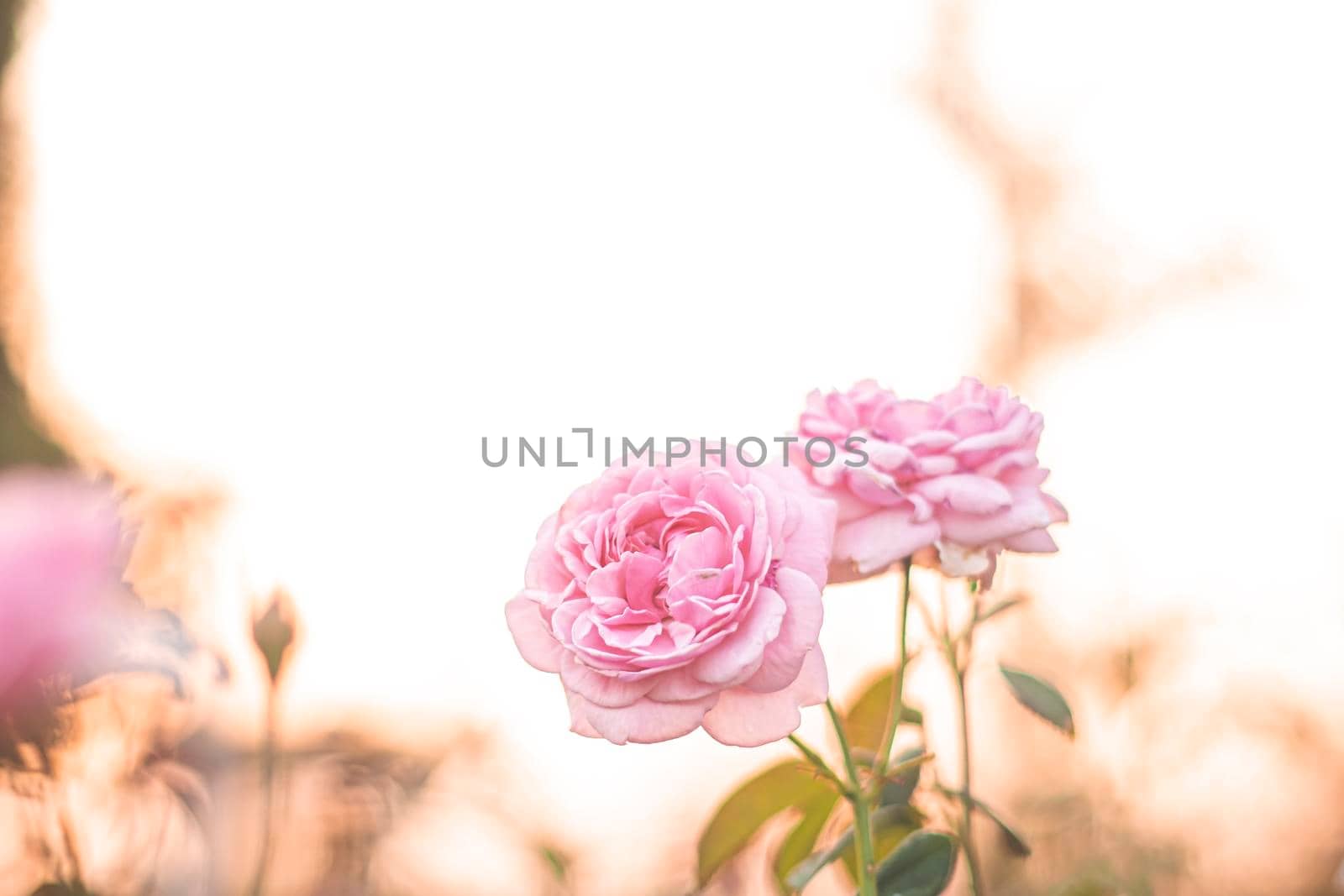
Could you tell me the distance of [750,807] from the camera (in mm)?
487

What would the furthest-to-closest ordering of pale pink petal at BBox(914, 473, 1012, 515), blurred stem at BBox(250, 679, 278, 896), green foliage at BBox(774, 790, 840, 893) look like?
green foliage at BBox(774, 790, 840, 893) < pale pink petal at BBox(914, 473, 1012, 515) < blurred stem at BBox(250, 679, 278, 896)

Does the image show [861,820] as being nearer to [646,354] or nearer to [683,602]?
[683,602]

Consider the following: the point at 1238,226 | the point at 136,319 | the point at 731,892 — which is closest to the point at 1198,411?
the point at 1238,226

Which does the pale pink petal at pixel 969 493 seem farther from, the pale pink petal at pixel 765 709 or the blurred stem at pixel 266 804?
the blurred stem at pixel 266 804

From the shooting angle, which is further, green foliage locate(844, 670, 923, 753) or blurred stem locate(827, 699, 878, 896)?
green foliage locate(844, 670, 923, 753)

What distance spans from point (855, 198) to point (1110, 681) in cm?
168

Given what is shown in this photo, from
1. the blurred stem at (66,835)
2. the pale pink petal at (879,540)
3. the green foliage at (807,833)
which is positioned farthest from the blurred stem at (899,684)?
the blurred stem at (66,835)

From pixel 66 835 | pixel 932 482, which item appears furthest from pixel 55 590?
pixel 932 482

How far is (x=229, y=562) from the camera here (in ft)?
2.04

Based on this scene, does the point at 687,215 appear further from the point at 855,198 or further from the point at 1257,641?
the point at 1257,641

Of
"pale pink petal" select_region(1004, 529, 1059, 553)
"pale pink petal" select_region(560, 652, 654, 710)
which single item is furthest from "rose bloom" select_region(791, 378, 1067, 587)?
"pale pink petal" select_region(560, 652, 654, 710)

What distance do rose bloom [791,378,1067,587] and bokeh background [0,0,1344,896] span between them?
97mm

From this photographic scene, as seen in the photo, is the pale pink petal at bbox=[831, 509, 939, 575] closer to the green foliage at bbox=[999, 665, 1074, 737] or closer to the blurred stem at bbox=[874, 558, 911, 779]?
the blurred stem at bbox=[874, 558, 911, 779]

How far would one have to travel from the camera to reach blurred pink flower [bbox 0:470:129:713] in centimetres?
30
